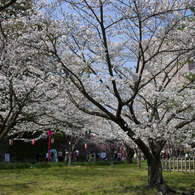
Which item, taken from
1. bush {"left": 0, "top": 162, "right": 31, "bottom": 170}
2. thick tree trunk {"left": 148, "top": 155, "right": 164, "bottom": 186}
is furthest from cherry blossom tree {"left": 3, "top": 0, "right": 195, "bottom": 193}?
bush {"left": 0, "top": 162, "right": 31, "bottom": 170}

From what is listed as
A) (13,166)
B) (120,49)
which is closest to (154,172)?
(120,49)

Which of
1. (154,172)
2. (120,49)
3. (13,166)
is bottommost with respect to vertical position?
(13,166)

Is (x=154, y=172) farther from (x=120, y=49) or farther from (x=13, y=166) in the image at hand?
(x=13, y=166)

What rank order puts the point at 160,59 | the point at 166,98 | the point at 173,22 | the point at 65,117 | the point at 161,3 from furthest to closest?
the point at 65,117, the point at 160,59, the point at 166,98, the point at 173,22, the point at 161,3

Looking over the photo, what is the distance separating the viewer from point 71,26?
20.8 feet

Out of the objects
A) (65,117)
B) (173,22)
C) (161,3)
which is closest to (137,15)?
(161,3)

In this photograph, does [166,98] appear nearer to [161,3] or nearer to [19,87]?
[161,3]

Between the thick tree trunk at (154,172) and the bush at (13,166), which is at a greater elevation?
the thick tree trunk at (154,172)

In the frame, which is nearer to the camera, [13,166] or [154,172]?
[154,172]

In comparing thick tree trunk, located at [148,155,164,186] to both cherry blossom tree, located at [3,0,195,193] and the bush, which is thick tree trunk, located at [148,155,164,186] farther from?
the bush

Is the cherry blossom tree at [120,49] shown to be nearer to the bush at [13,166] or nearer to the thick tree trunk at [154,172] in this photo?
the thick tree trunk at [154,172]

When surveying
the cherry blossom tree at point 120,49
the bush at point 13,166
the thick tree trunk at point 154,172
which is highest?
the cherry blossom tree at point 120,49

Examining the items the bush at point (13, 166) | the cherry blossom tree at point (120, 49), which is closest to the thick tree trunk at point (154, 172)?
the cherry blossom tree at point (120, 49)

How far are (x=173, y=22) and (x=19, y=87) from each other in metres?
6.65
